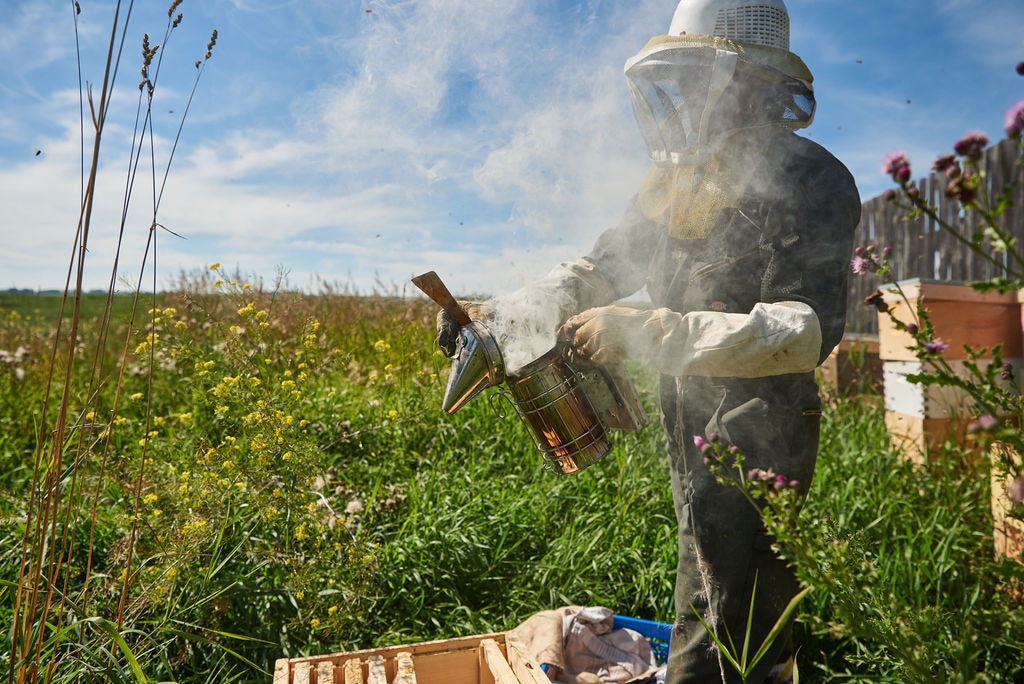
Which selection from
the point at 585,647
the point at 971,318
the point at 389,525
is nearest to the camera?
the point at 585,647

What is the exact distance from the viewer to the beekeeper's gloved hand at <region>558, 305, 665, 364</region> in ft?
5.33

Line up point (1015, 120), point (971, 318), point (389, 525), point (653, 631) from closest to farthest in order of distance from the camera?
point (1015, 120) < point (653, 631) < point (389, 525) < point (971, 318)

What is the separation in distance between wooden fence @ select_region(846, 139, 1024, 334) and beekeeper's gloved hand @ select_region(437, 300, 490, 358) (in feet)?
17.8

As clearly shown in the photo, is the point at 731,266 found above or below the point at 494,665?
above

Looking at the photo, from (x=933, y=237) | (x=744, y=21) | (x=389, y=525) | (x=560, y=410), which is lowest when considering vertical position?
(x=389, y=525)

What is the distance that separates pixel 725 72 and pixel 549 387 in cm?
101

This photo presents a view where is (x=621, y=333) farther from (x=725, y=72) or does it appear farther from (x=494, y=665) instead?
(x=494, y=665)

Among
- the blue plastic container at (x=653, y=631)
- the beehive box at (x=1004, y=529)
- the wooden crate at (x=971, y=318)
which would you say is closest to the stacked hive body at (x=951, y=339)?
the wooden crate at (x=971, y=318)

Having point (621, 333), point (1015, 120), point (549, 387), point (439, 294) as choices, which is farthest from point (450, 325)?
point (1015, 120)

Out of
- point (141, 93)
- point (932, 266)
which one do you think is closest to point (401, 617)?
point (141, 93)

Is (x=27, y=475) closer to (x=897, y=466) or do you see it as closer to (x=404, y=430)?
(x=404, y=430)

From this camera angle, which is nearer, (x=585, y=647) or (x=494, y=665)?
(x=494, y=665)

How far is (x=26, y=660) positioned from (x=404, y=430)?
2345mm

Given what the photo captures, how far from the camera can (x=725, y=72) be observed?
177 centimetres
